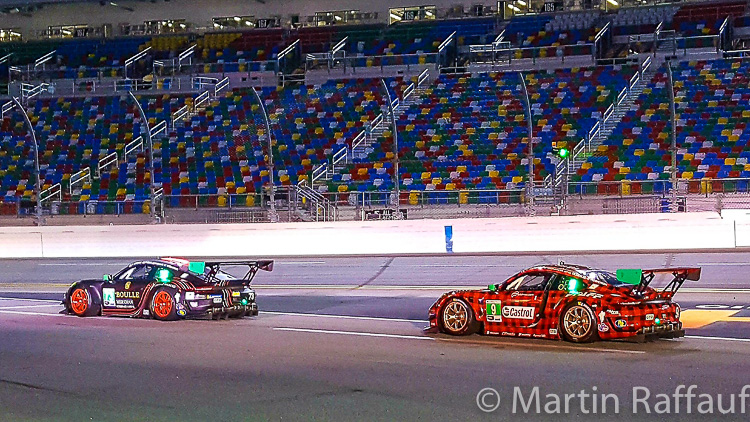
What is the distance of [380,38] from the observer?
48.3 m

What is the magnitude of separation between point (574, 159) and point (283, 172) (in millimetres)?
10233

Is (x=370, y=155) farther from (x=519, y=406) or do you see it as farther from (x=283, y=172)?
(x=519, y=406)

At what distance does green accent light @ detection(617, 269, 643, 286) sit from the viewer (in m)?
12.3

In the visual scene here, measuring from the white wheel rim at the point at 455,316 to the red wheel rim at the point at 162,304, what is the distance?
16.4ft

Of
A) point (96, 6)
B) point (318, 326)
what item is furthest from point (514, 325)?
point (96, 6)

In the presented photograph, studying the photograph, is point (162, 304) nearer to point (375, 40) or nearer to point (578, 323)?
point (578, 323)

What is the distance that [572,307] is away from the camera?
12414mm

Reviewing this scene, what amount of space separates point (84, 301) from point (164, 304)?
185cm

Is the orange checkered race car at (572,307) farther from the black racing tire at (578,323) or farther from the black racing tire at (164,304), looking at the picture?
the black racing tire at (164,304)

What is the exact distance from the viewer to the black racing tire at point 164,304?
1653 cm

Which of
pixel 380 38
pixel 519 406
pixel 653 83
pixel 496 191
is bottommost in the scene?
pixel 519 406

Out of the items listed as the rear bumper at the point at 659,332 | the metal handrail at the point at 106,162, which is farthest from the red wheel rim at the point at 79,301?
the metal handrail at the point at 106,162

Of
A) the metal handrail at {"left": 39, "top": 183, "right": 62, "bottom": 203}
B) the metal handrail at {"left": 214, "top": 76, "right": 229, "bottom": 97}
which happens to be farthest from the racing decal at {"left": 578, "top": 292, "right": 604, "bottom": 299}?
the metal handrail at {"left": 214, "top": 76, "right": 229, "bottom": 97}

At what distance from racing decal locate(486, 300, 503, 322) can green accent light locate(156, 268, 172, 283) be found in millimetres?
5768
